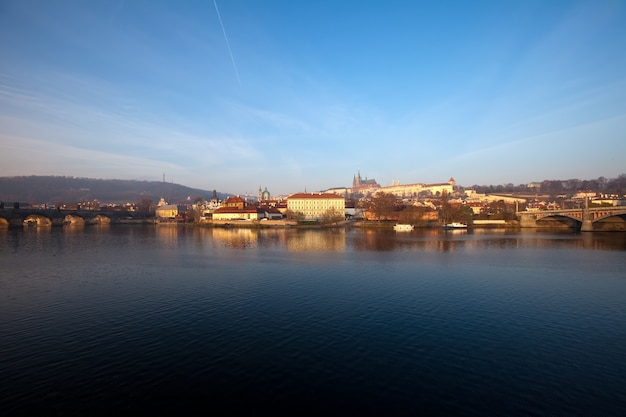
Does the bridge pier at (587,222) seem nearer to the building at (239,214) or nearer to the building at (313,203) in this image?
the building at (313,203)

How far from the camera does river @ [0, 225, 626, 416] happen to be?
259 inches

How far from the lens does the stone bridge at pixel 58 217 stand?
62094 millimetres

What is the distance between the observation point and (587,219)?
147ft

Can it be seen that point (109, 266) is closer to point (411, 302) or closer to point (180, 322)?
point (180, 322)

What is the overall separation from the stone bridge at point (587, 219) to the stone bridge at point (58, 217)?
7891 cm

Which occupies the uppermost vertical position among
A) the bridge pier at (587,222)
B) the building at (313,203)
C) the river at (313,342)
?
the building at (313,203)

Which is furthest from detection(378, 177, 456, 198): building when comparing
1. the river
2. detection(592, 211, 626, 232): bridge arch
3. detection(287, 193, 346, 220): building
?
the river

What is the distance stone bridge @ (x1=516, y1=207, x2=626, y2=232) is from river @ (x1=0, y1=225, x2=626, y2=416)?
3043 cm

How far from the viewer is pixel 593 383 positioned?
23.8ft

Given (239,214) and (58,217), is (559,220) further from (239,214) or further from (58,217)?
(58,217)

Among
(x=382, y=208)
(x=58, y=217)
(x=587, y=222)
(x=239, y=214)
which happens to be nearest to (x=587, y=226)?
(x=587, y=222)

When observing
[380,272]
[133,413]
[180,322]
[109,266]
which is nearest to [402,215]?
[380,272]

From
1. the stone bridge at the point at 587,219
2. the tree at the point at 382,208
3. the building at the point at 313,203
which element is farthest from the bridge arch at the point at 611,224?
the building at the point at 313,203

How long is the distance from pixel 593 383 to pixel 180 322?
10.5 meters
